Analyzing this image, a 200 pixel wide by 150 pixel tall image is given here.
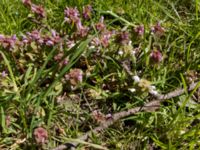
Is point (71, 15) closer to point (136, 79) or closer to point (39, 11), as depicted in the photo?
point (39, 11)

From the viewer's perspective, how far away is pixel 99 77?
95.7 inches

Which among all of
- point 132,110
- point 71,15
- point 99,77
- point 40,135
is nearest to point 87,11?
point 71,15

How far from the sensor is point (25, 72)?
2373 mm

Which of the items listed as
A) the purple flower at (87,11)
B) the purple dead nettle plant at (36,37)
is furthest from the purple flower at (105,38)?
the purple dead nettle plant at (36,37)

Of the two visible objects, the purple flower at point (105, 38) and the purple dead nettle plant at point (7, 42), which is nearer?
the purple dead nettle plant at point (7, 42)

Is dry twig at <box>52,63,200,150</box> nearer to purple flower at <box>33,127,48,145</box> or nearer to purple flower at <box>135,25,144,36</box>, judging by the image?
purple flower at <box>33,127,48,145</box>

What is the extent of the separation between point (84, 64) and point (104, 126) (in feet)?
1.29

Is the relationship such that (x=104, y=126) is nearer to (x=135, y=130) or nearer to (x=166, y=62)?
(x=135, y=130)

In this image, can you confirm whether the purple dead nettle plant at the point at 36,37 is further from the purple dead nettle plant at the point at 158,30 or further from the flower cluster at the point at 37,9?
the purple dead nettle plant at the point at 158,30

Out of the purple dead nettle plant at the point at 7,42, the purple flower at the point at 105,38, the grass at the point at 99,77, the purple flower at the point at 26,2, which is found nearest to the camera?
the grass at the point at 99,77

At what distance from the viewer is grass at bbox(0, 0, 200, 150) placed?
219 cm

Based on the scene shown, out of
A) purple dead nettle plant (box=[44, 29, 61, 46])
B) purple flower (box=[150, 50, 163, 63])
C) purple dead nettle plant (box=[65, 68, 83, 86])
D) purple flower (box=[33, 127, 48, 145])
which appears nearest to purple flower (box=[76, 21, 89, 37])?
purple dead nettle plant (box=[44, 29, 61, 46])

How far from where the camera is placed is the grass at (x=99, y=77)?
7.19ft

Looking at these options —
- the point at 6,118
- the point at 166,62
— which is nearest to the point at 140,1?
the point at 166,62
